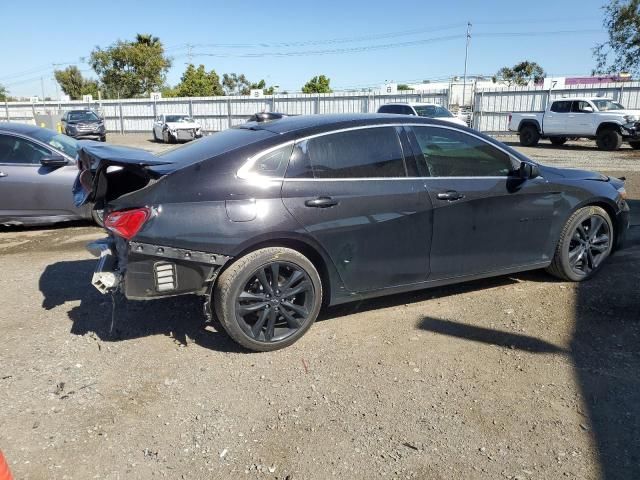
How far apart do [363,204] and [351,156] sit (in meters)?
0.38

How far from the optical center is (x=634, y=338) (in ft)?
13.1

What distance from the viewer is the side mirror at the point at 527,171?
4.54 m

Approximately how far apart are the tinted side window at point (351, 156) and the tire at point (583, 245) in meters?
1.85

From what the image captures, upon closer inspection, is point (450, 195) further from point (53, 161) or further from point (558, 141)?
A: point (558, 141)

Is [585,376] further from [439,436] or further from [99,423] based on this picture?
[99,423]

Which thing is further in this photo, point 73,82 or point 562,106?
point 73,82

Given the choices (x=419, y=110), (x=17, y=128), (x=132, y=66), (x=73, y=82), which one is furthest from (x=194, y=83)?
(x=17, y=128)

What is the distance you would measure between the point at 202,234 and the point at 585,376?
265 centimetres

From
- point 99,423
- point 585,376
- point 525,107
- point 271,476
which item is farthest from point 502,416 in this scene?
point 525,107

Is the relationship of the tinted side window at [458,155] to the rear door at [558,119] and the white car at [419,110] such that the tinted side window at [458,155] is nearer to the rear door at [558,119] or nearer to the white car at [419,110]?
the white car at [419,110]

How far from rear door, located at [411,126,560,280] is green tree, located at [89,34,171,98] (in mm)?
54949

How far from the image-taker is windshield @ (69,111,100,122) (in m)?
26.8

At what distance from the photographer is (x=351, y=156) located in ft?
13.3

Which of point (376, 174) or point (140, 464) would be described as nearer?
point (140, 464)
